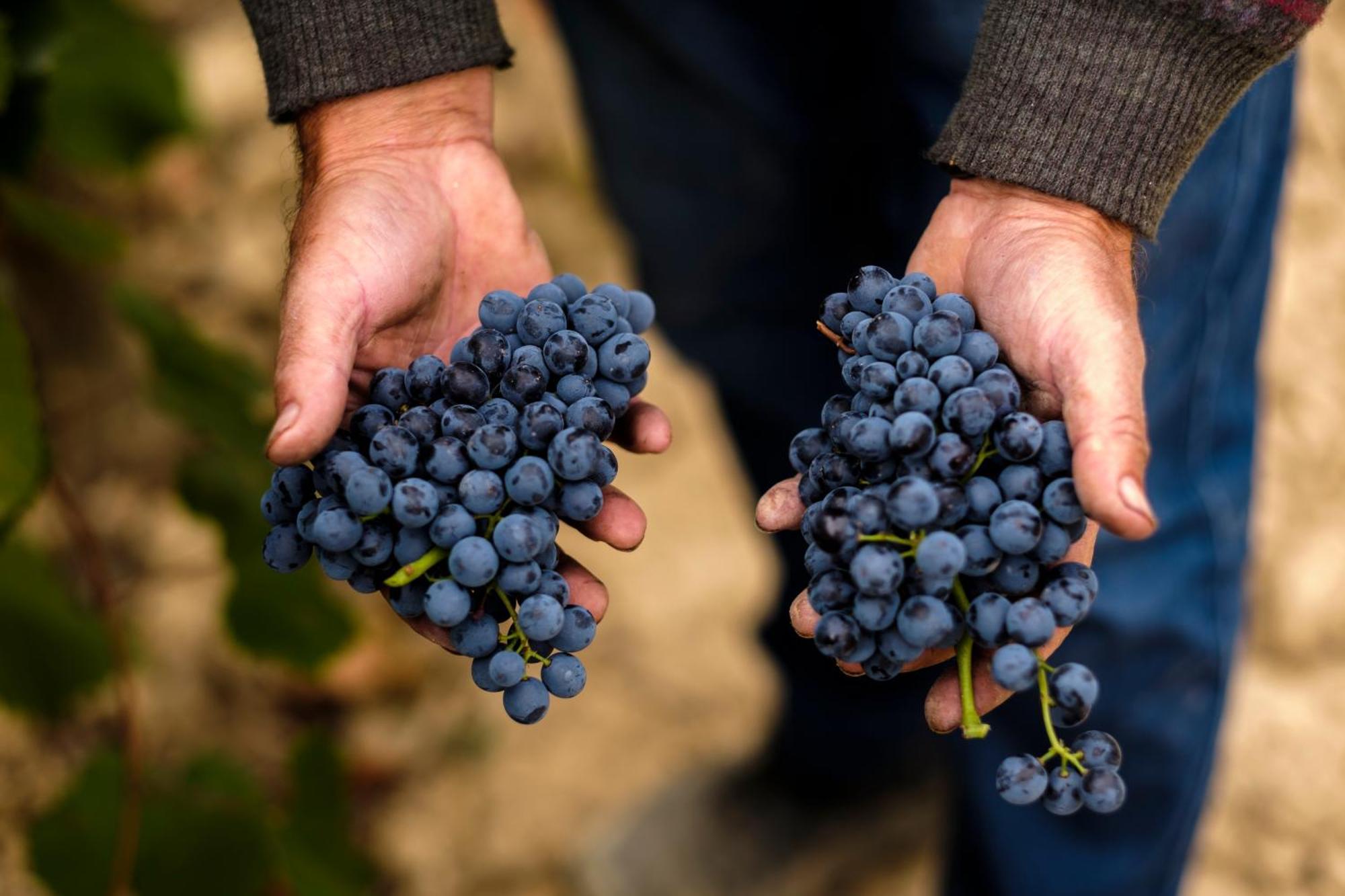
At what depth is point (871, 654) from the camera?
0.85 meters

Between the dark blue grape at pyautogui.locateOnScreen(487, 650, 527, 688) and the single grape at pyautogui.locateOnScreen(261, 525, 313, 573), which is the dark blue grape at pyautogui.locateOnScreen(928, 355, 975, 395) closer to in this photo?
the dark blue grape at pyautogui.locateOnScreen(487, 650, 527, 688)

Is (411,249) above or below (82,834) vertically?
above

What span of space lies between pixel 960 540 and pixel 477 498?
359 mm

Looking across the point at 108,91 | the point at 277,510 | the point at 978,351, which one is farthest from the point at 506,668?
the point at 108,91

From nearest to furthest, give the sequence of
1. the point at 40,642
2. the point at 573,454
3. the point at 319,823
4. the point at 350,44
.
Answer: the point at 573,454 < the point at 350,44 < the point at 40,642 < the point at 319,823

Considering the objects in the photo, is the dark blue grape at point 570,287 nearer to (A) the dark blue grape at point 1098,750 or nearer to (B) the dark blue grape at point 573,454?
(B) the dark blue grape at point 573,454

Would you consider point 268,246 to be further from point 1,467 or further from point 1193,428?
point 1193,428

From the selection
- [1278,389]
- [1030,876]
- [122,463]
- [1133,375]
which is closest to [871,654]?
[1133,375]

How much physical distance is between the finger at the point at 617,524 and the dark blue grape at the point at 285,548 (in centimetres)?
22

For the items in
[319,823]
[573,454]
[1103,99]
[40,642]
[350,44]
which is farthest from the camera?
[319,823]

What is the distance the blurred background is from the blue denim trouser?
0.34 m

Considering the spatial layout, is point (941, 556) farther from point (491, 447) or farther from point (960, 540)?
point (491, 447)

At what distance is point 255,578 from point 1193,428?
1.10 m

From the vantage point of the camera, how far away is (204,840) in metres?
1.32
